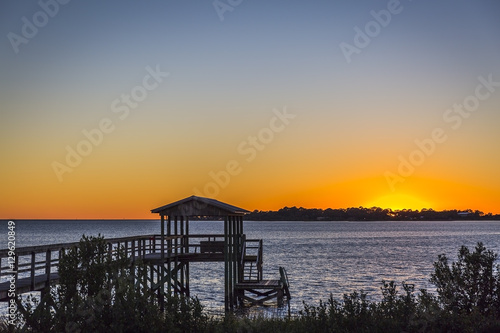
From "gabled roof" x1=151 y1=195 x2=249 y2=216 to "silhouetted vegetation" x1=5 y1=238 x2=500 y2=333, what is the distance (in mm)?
12381

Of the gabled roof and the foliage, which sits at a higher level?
the gabled roof

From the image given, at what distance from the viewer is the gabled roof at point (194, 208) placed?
2639 centimetres

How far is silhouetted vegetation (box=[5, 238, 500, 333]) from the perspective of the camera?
12734mm

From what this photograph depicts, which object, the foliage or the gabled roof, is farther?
the gabled roof

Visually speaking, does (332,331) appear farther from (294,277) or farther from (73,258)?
(294,277)

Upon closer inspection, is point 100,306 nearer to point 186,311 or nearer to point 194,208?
point 186,311

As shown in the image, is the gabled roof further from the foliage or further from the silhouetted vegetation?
the foliage

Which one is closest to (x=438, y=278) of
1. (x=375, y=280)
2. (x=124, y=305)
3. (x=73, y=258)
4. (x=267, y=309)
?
(x=124, y=305)

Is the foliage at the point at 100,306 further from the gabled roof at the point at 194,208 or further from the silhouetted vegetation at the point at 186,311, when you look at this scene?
the gabled roof at the point at 194,208

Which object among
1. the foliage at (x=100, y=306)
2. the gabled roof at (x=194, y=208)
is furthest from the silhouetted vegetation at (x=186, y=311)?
the gabled roof at (x=194, y=208)

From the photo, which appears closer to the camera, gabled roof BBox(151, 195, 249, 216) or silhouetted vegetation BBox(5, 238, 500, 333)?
silhouetted vegetation BBox(5, 238, 500, 333)

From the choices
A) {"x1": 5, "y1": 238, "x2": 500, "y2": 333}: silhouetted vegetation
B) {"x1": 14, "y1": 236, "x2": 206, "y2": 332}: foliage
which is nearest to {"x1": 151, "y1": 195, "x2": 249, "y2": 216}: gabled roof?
{"x1": 5, "y1": 238, "x2": 500, "y2": 333}: silhouetted vegetation

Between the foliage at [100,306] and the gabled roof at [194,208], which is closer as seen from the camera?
the foliage at [100,306]

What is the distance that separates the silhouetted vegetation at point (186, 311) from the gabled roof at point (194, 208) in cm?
1238
